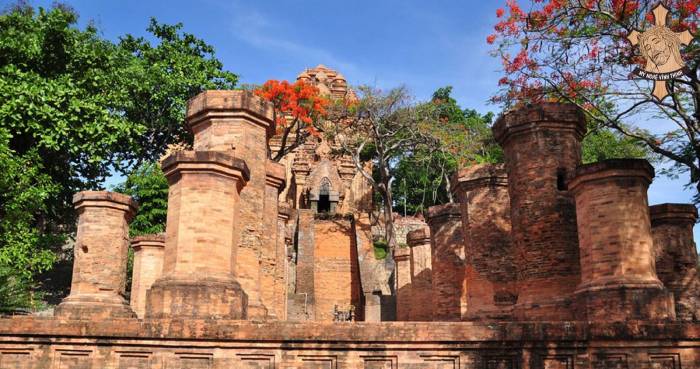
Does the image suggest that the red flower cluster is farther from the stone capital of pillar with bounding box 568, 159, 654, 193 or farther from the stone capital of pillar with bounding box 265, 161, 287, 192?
the stone capital of pillar with bounding box 568, 159, 654, 193

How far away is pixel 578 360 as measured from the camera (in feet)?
27.0

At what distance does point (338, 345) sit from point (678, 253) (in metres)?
8.79

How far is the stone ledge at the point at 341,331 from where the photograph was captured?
8156 mm

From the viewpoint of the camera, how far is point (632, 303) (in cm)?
929

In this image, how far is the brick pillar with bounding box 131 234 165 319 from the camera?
1809 cm

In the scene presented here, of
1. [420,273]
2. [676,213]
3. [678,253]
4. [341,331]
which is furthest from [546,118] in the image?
[420,273]

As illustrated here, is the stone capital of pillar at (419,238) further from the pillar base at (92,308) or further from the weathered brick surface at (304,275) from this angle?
the pillar base at (92,308)

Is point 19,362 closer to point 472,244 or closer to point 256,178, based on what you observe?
point 256,178

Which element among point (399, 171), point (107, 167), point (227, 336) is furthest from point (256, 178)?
point (399, 171)

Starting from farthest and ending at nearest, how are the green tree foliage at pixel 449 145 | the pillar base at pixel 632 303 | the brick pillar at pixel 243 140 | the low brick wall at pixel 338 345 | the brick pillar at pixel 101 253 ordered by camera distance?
the green tree foliage at pixel 449 145
the brick pillar at pixel 101 253
the brick pillar at pixel 243 140
the pillar base at pixel 632 303
the low brick wall at pixel 338 345

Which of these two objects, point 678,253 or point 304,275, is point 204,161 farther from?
point 304,275

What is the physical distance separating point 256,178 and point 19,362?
202 inches

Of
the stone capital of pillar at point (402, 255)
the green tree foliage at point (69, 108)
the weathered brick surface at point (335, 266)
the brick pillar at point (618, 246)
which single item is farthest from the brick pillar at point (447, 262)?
the weathered brick surface at point (335, 266)

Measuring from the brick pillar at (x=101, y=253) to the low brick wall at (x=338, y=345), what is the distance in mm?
5787
